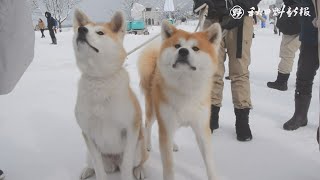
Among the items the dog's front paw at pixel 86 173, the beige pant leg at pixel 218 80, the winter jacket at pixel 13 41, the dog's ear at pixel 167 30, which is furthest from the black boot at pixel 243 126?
the winter jacket at pixel 13 41

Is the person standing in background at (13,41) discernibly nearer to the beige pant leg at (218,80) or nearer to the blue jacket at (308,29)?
the beige pant leg at (218,80)

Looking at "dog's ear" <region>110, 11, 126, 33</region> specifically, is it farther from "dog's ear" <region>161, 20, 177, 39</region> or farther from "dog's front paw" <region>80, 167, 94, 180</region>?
"dog's front paw" <region>80, 167, 94, 180</region>

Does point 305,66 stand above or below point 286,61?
above

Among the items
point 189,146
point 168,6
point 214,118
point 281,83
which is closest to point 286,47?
point 281,83

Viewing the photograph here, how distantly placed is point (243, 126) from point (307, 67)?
0.69m

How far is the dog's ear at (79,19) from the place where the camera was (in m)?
1.75

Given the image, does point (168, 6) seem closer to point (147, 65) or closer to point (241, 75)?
point (241, 75)

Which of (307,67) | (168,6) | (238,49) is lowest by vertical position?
(307,67)

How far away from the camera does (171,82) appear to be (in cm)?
175

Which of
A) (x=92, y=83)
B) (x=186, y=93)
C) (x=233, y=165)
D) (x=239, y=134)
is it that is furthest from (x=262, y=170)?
(x=92, y=83)

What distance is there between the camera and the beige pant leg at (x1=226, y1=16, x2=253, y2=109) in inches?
91.8

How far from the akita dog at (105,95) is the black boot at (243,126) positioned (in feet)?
3.18

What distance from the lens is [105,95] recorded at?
1.68m

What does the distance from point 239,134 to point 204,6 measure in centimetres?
101
